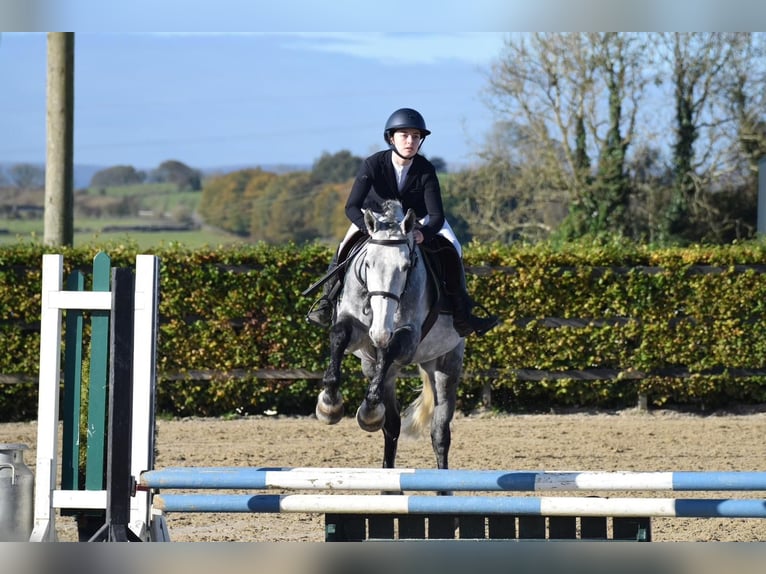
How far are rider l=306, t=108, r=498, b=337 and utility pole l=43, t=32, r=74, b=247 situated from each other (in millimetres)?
6443

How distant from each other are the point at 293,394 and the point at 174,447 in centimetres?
199

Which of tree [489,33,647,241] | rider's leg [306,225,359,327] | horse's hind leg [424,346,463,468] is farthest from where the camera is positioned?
tree [489,33,647,241]

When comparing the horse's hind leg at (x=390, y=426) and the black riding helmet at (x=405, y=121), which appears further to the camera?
the horse's hind leg at (x=390, y=426)

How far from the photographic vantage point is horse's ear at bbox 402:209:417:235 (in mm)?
5414

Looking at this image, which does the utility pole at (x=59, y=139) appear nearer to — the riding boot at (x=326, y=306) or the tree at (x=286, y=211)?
the riding boot at (x=326, y=306)

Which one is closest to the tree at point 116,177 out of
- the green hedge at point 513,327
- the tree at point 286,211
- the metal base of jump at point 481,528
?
the tree at point 286,211

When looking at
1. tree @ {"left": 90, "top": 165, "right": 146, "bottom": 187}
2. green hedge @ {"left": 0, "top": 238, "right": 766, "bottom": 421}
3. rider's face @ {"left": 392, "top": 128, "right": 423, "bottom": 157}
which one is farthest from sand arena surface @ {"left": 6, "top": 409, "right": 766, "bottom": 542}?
tree @ {"left": 90, "top": 165, "right": 146, "bottom": 187}

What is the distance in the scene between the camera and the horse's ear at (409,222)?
541cm

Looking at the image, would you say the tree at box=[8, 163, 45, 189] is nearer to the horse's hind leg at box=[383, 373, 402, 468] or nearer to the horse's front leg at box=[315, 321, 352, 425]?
the horse's hind leg at box=[383, 373, 402, 468]

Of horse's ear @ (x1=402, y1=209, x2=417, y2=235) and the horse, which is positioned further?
horse's ear @ (x1=402, y1=209, x2=417, y2=235)

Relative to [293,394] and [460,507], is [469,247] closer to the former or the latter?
[293,394]

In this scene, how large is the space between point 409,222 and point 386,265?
0.28 metres

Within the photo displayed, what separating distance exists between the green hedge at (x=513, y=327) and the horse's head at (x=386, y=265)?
484 cm

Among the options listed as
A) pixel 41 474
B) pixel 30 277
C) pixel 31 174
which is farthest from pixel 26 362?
pixel 31 174
